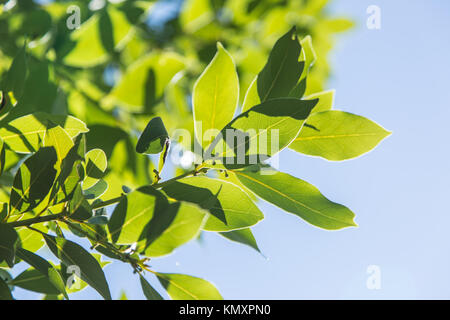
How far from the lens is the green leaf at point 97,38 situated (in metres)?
1.25

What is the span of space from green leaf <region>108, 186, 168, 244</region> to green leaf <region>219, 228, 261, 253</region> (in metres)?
0.17

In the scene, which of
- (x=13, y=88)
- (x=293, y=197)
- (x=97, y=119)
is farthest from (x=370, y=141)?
(x=97, y=119)

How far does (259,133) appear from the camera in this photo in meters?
0.59

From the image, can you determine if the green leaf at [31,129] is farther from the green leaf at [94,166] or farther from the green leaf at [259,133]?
the green leaf at [259,133]

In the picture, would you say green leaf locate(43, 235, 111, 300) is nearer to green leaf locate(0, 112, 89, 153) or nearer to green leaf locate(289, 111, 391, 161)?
green leaf locate(0, 112, 89, 153)

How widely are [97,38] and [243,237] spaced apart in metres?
0.87

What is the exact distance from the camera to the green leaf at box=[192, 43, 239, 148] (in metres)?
0.66

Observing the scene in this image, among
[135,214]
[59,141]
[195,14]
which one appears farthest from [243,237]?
[195,14]

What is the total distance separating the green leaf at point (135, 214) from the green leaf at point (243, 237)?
0.57 ft

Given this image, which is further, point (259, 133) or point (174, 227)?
point (259, 133)

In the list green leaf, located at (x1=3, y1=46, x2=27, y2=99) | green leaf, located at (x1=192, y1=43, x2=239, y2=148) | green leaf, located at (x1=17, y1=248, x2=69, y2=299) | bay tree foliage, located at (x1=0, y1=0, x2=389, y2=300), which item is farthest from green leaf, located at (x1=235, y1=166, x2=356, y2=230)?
green leaf, located at (x1=3, y1=46, x2=27, y2=99)

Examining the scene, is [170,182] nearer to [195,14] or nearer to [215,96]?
[215,96]
